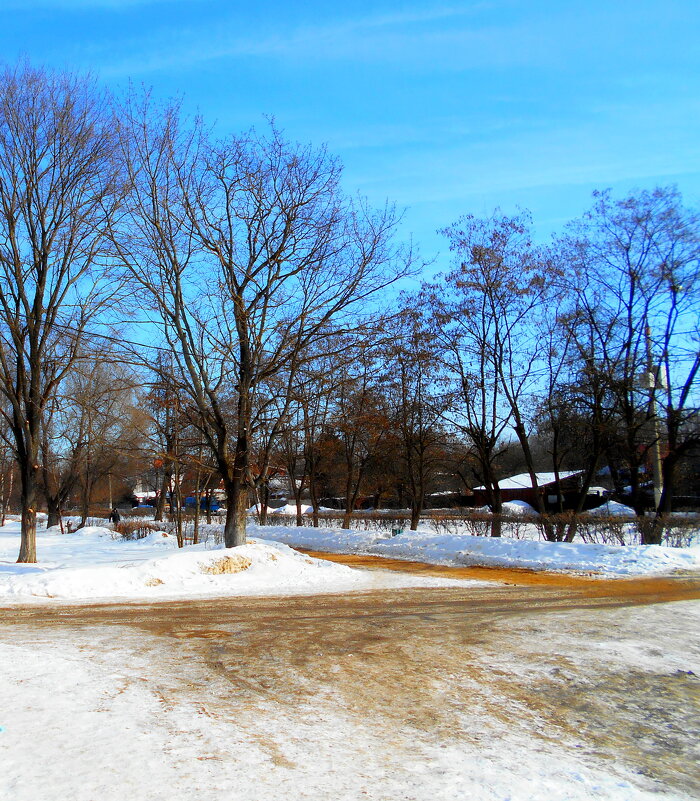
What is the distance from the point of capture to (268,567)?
664 inches

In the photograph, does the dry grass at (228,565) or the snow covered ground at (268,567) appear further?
the dry grass at (228,565)

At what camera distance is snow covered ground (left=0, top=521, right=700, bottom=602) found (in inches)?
543

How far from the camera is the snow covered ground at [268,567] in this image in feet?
45.3

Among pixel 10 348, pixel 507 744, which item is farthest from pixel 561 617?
pixel 10 348

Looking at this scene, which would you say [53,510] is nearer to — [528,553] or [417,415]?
[417,415]

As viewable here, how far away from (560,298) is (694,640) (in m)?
20.7

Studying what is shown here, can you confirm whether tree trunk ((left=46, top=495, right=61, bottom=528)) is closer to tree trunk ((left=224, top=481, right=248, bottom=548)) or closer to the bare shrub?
the bare shrub

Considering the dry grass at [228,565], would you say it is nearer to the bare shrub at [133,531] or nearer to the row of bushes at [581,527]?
the row of bushes at [581,527]

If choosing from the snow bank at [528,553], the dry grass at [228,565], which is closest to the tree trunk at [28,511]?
the dry grass at [228,565]

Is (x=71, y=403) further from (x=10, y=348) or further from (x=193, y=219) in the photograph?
(x=193, y=219)

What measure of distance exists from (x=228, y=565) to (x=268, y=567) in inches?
40.4

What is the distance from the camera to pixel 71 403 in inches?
722

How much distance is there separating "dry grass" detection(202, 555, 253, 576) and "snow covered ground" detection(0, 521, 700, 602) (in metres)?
0.03

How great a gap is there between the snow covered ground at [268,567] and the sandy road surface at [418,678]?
1955 millimetres
